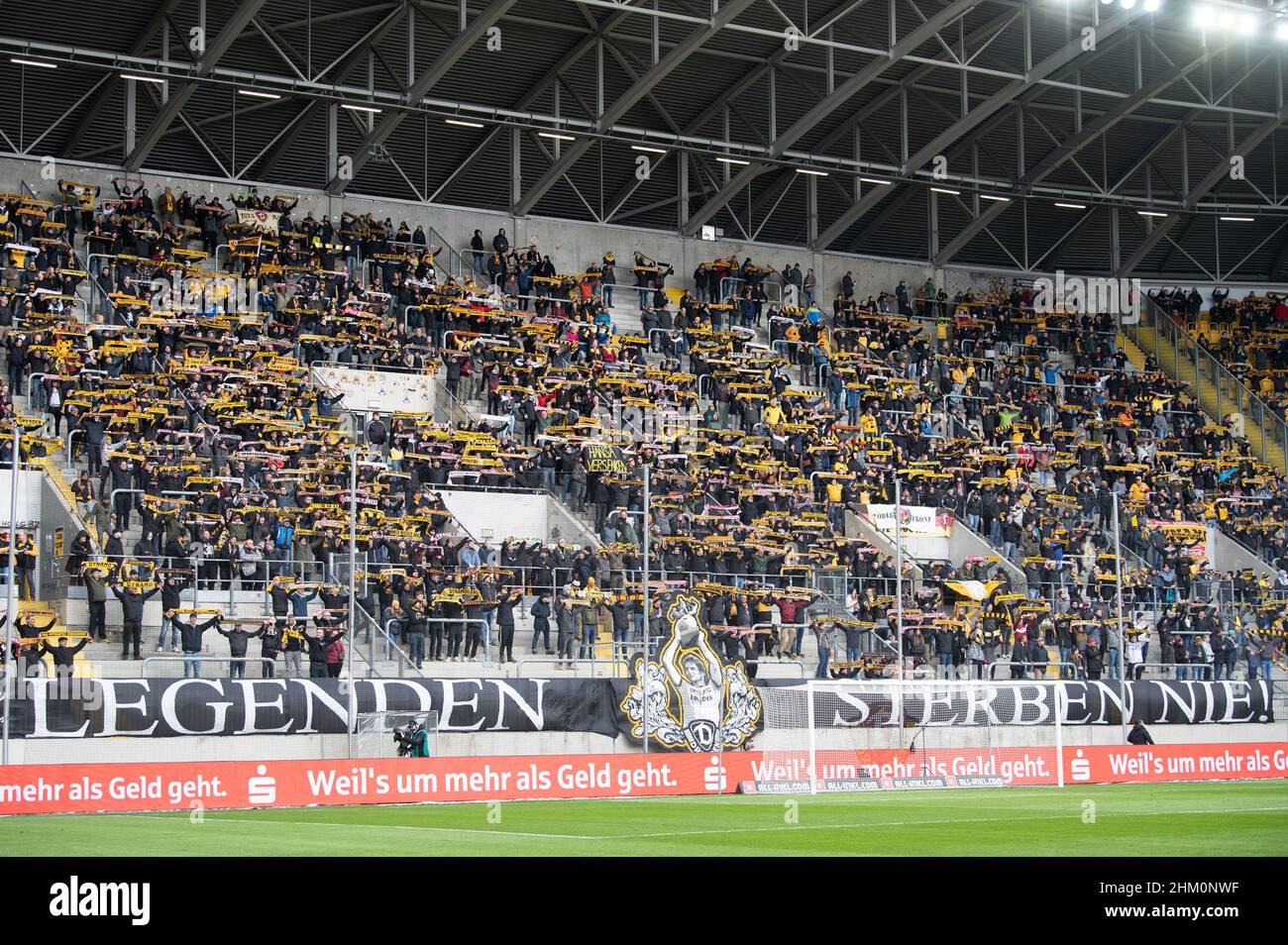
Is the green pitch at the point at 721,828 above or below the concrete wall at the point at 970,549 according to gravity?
below

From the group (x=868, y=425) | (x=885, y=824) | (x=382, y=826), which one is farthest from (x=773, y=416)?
(x=382, y=826)

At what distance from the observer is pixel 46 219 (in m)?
39.3

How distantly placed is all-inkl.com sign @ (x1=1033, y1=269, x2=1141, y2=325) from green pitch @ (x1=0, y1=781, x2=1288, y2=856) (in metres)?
34.4

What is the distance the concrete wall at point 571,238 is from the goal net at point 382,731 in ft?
71.2

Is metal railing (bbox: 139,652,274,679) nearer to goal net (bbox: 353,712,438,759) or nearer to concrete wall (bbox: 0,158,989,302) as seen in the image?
goal net (bbox: 353,712,438,759)

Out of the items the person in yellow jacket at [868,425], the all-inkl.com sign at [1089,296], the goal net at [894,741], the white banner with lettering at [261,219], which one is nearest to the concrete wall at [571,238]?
the white banner with lettering at [261,219]

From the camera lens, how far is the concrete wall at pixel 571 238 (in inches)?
1677

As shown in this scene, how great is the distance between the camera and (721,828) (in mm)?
16688

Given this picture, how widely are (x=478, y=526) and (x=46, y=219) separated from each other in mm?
12808
